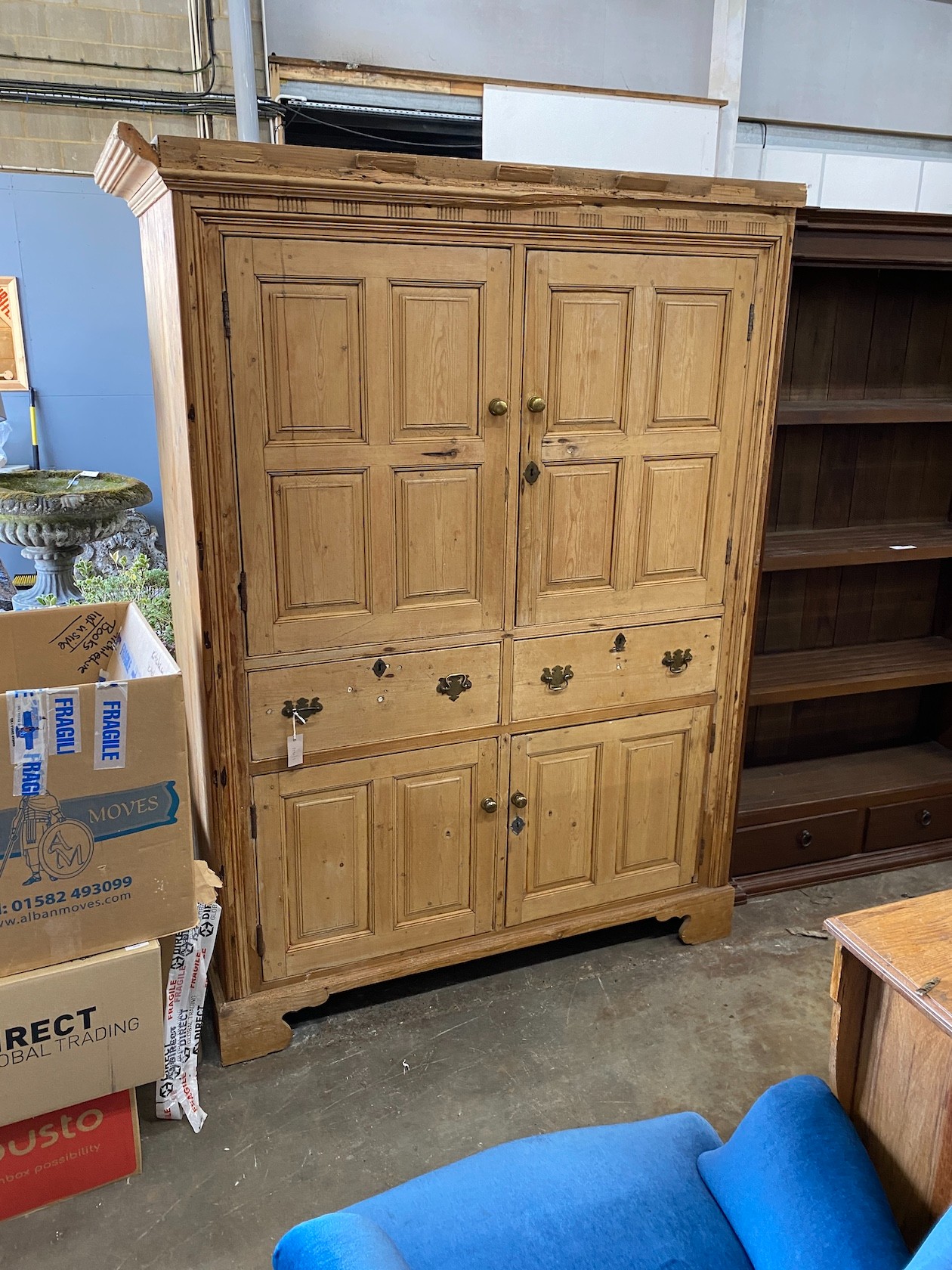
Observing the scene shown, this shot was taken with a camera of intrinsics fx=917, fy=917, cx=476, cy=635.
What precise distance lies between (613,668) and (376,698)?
65 centimetres

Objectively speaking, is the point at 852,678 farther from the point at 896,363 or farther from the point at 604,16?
the point at 604,16

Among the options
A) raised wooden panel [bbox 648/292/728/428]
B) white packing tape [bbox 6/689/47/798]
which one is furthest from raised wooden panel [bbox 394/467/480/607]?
white packing tape [bbox 6/689/47/798]

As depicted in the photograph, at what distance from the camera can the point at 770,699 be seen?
9.56 feet

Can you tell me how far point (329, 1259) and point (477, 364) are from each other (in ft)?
5.58

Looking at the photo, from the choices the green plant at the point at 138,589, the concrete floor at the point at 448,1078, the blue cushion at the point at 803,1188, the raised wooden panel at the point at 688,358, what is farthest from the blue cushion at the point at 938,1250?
the green plant at the point at 138,589

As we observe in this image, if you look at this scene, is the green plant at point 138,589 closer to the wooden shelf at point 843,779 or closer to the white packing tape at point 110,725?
the white packing tape at point 110,725

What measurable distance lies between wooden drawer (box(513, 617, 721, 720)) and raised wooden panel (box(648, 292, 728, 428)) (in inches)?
21.6

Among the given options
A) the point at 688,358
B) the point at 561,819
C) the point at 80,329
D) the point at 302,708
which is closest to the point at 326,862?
the point at 302,708

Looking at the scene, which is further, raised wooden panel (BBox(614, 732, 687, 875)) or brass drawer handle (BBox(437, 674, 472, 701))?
raised wooden panel (BBox(614, 732, 687, 875))

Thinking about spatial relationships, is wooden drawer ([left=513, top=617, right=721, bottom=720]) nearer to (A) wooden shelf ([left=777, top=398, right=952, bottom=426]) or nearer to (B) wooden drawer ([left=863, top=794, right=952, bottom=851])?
(A) wooden shelf ([left=777, top=398, right=952, bottom=426])

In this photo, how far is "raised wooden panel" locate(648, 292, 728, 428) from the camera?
2.24 metres

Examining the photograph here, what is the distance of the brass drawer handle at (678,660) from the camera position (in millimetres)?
2482

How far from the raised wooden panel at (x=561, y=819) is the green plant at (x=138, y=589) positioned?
5.07 feet

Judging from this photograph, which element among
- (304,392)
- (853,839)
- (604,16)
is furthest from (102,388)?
(853,839)
